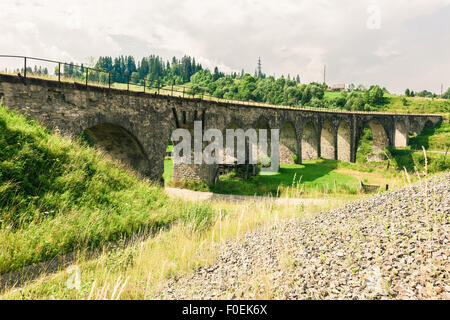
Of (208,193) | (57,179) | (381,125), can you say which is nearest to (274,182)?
(208,193)

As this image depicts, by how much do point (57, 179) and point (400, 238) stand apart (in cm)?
1050

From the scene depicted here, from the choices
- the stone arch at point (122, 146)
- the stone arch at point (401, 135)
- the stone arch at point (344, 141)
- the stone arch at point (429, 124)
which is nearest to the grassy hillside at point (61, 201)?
the stone arch at point (122, 146)

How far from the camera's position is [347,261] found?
5.29 metres

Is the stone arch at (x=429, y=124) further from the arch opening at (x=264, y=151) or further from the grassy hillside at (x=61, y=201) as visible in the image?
the grassy hillside at (x=61, y=201)

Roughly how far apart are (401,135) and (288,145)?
37.8 metres

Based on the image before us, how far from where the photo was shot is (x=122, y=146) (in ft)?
57.6

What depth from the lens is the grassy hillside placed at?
768 cm

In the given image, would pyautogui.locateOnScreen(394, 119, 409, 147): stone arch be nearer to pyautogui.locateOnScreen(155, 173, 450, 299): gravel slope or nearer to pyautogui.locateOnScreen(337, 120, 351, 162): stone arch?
pyautogui.locateOnScreen(337, 120, 351, 162): stone arch

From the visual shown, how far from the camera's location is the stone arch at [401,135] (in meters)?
61.1

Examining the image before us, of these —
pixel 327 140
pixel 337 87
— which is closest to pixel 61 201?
pixel 327 140

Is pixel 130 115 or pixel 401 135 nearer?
pixel 130 115

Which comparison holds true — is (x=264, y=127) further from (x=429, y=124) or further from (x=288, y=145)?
(x=429, y=124)

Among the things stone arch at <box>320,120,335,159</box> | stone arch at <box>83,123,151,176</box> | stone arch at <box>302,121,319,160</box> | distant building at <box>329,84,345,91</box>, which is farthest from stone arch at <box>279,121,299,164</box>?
distant building at <box>329,84,345,91</box>
